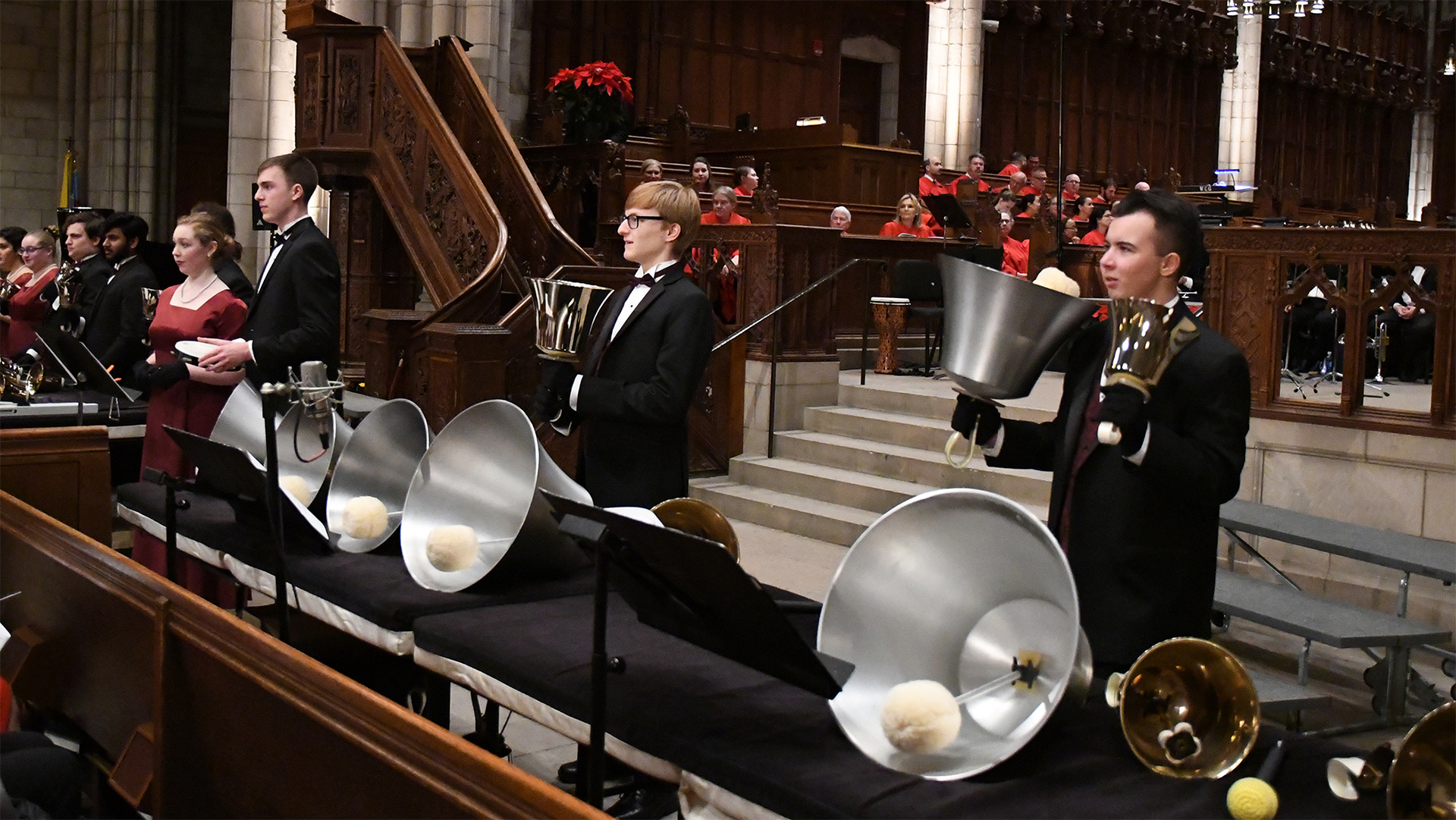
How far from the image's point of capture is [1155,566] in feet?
8.09

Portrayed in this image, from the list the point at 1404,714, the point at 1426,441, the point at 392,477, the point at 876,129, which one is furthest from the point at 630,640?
the point at 876,129

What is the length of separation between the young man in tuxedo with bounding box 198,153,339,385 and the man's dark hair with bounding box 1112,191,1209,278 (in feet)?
8.36

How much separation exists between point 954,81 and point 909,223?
5144mm

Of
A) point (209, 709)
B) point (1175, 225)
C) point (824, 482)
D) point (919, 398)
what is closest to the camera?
point (1175, 225)

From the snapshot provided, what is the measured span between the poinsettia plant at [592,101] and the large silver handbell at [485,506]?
8264 millimetres

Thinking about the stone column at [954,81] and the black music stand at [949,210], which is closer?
the black music stand at [949,210]

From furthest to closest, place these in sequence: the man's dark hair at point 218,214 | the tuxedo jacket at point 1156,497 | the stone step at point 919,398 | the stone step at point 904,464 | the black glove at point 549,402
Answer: the stone step at point 919,398, the stone step at point 904,464, the man's dark hair at point 218,214, the black glove at point 549,402, the tuxedo jacket at point 1156,497

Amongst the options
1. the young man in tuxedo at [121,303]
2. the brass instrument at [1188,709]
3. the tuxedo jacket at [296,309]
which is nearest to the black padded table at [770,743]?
the brass instrument at [1188,709]

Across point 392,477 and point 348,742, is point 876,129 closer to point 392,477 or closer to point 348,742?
point 392,477

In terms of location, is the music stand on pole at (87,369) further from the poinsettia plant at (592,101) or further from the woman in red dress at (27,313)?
the poinsettia plant at (592,101)

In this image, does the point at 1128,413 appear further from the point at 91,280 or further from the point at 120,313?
the point at 91,280

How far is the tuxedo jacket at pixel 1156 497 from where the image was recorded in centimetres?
237

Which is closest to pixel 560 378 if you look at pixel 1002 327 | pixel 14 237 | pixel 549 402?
pixel 549 402

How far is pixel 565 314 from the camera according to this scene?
10.7 ft
